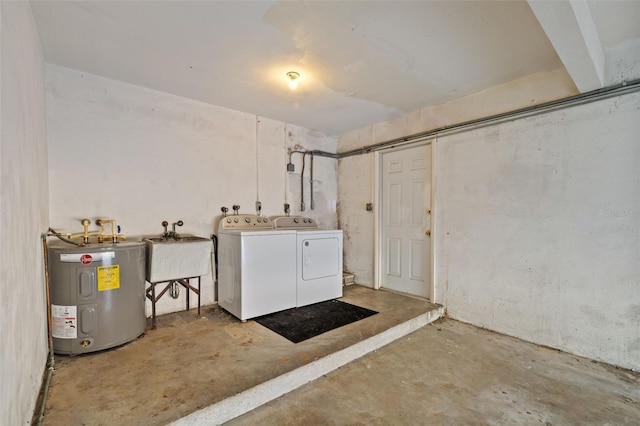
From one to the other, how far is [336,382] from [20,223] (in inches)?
79.4

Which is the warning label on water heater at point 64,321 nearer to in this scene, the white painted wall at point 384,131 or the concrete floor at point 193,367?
the concrete floor at point 193,367

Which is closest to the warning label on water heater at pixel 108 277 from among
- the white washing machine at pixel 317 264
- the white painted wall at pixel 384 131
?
the white washing machine at pixel 317 264

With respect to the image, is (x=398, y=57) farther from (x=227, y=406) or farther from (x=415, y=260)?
(x=227, y=406)

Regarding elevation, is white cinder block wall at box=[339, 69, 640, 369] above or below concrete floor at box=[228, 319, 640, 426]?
above

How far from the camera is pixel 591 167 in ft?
7.59

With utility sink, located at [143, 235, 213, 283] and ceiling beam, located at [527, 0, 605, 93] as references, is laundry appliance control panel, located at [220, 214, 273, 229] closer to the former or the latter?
utility sink, located at [143, 235, 213, 283]

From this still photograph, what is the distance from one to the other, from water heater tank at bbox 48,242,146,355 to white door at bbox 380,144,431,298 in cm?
293

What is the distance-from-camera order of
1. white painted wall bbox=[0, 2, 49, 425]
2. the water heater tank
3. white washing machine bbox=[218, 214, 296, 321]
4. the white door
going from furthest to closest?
the white door
white washing machine bbox=[218, 214, 296, 321]
the water heater tank
white painted wall bbox=[0, 2, 49, 425]

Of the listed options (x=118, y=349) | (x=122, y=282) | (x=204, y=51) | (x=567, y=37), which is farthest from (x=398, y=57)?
(x=118, y=349)

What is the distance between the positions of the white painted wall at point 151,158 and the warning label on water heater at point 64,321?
79 centimetres

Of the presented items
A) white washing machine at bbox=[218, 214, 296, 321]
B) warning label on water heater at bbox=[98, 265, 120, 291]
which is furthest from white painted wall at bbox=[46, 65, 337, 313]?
warning label on water heater at bbox=[98, 265, 120, 291]

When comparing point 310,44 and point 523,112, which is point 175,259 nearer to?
point 310,44

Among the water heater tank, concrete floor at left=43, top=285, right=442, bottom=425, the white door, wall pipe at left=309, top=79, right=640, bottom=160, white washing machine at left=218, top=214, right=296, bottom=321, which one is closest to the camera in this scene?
concrete floor at left=43, top=285, right=442, bottom=425

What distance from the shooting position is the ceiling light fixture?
2590 millimetres
